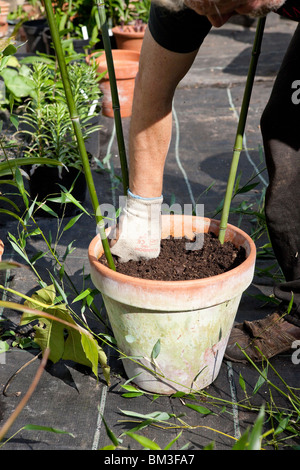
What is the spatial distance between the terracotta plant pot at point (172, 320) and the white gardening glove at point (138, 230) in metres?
0.08

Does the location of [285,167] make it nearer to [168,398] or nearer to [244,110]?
[244,110]

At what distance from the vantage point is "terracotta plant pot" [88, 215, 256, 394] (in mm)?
1280

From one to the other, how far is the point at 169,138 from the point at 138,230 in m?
0.26

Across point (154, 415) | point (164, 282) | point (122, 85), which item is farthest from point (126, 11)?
point (154, 415)

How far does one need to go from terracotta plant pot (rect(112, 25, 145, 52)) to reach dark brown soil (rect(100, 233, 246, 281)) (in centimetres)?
319

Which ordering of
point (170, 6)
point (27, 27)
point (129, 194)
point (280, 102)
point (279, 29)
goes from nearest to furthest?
1. point (170, 6)
2. point (129, 194)
3. point (280, 102)
4. point (27, 27)
5. point (279, 29)

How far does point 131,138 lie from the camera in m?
1.36

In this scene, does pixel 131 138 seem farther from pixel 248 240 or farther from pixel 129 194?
pixel 248 240

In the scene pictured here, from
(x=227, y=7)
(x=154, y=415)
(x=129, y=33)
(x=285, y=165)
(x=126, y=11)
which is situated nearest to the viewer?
(x=227, y=7)

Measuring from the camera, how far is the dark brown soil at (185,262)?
4.66 feet

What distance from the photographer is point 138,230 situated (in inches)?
56.6

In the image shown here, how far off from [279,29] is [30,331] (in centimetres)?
485

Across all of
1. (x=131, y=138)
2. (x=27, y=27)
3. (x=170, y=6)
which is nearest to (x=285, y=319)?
(x=131, y=138)

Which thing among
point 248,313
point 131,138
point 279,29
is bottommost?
point 279,29
